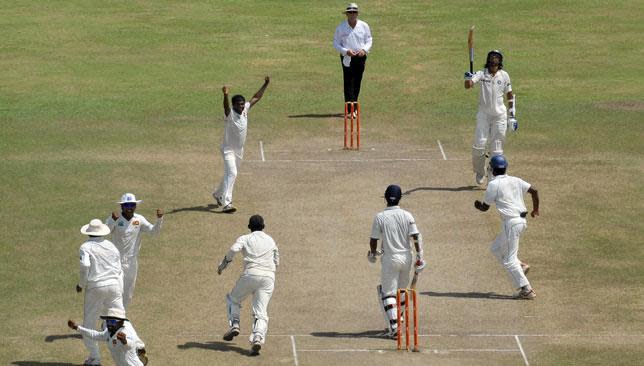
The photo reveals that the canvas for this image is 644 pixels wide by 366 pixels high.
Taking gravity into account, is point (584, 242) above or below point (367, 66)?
below

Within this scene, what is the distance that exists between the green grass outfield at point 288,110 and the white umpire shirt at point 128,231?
5.39 feet

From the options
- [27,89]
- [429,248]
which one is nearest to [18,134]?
[27,89]

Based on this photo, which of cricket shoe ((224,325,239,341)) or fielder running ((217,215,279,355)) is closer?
fielder running ((217,215,279,355))

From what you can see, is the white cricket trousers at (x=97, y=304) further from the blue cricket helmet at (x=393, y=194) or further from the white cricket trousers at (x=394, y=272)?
the blue cricket helmet at (x=393, y=194)

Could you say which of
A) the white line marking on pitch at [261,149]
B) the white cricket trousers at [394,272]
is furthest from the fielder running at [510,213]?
the white line marking on pitch at [261,149]

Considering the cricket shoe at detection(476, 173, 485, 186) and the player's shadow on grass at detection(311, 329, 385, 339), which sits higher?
the cricket shoe at detection(476, 173, 485, 186)

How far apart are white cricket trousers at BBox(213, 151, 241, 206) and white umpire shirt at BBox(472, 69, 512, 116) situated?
16.6ft

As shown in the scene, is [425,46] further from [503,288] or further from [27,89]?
[503,288]

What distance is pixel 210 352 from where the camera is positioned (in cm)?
2273

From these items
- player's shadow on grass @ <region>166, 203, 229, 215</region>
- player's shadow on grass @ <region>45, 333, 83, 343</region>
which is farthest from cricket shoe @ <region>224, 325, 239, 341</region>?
player's shadow on grass @ <region>166, 203, 229, 215</region>

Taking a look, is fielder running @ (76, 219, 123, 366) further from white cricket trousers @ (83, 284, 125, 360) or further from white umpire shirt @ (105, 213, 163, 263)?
white umpire shirt @ (105, 213, 163, 263)

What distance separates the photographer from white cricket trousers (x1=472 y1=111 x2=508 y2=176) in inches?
1197

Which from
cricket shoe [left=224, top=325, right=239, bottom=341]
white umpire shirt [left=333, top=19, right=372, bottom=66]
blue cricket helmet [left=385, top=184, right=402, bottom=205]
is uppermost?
white umpire shirt [left=333, top=19, right=372, bottom=66]

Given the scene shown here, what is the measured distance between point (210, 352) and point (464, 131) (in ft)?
44.9
